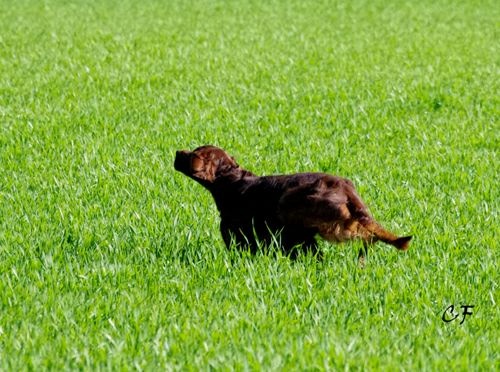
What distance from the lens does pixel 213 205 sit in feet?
23.6

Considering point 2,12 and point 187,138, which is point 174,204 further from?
point 2,12

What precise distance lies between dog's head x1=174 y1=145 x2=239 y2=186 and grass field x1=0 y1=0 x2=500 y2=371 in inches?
17.0

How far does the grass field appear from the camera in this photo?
174 inches

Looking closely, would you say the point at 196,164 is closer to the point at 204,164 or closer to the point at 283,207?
the point at 204,164

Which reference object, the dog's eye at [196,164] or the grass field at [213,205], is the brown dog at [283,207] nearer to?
the dog's eye at [196,164]

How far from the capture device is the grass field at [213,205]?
14.5 ft

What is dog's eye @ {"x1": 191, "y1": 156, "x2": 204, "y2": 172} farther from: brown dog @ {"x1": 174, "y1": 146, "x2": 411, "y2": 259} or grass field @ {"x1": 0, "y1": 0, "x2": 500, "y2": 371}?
grass field @ {"x1": 0, "y1": 0, "x2": 500, "y2": 371}

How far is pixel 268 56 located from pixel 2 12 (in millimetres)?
9460

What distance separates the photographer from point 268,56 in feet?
50.1

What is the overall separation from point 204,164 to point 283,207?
68 cm

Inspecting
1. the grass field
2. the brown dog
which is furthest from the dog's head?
the grass field

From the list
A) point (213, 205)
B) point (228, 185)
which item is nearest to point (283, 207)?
point (228, 185)

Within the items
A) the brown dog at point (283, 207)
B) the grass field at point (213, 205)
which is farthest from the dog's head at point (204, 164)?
the grass field at point (213, 205)

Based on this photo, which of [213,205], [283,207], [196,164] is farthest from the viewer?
[213,205]
